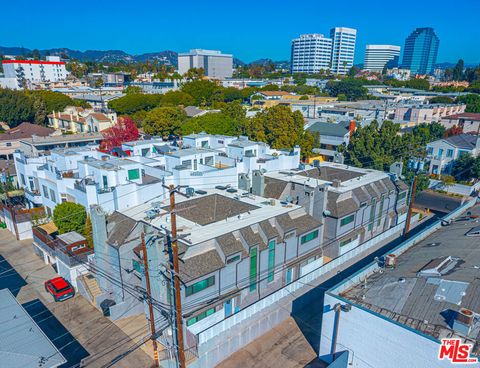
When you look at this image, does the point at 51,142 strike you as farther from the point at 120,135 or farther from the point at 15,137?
the point at 15,137

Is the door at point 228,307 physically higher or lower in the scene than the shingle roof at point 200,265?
lower

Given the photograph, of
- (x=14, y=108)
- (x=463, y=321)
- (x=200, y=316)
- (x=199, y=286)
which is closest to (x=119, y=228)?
(x=199, y=286)

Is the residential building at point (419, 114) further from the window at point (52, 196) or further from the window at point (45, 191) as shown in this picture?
the window at point (45, 191)

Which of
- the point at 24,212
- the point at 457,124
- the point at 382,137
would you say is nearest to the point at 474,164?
the point at 382,137

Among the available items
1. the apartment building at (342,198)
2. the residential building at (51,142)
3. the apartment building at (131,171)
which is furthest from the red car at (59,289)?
the residential building at (51,142)

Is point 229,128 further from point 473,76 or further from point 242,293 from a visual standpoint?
point 473,76

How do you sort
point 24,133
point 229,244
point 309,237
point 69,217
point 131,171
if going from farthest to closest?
point 24,133, point 131,171, point 69,217, point 309,237, point 229,244
